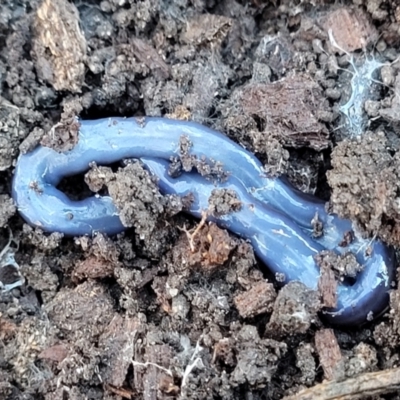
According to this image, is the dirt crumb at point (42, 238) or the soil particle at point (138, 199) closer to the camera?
the soil particle at point (138, 199)

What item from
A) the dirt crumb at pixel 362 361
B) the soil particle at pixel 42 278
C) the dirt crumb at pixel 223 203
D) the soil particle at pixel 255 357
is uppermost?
the dirt crumb at pixel 223 203

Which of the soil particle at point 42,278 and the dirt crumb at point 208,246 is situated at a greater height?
the dirt crumb at point 208,246

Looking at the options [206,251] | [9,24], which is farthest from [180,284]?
[9,24]

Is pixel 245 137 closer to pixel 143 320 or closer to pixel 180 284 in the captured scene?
pixel 180 284

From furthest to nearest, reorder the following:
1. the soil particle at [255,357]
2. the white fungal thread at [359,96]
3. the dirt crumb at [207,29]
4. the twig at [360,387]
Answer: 1. the dirt crumb at [207,29]
2. the white fungal thread at [359,96]
3. the soil particle at [255,357]
4. the twig at [360,387]

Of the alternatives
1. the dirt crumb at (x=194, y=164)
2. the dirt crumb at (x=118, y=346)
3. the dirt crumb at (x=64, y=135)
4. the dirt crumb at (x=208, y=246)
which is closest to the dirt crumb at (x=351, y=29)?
→ the dirt crumb at (x=194, y=164)

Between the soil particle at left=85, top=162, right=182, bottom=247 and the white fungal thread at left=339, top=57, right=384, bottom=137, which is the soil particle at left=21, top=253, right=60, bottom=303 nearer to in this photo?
the soil particle at left=85, top=162, right=182, bottom=247

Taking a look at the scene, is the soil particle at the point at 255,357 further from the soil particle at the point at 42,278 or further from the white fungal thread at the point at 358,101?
the white fungal thread at the point at 358,101

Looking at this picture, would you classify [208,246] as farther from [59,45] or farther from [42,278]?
[59,45]

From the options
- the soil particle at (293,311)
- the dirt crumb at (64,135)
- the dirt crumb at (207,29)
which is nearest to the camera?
the soil particle at (293,311)
